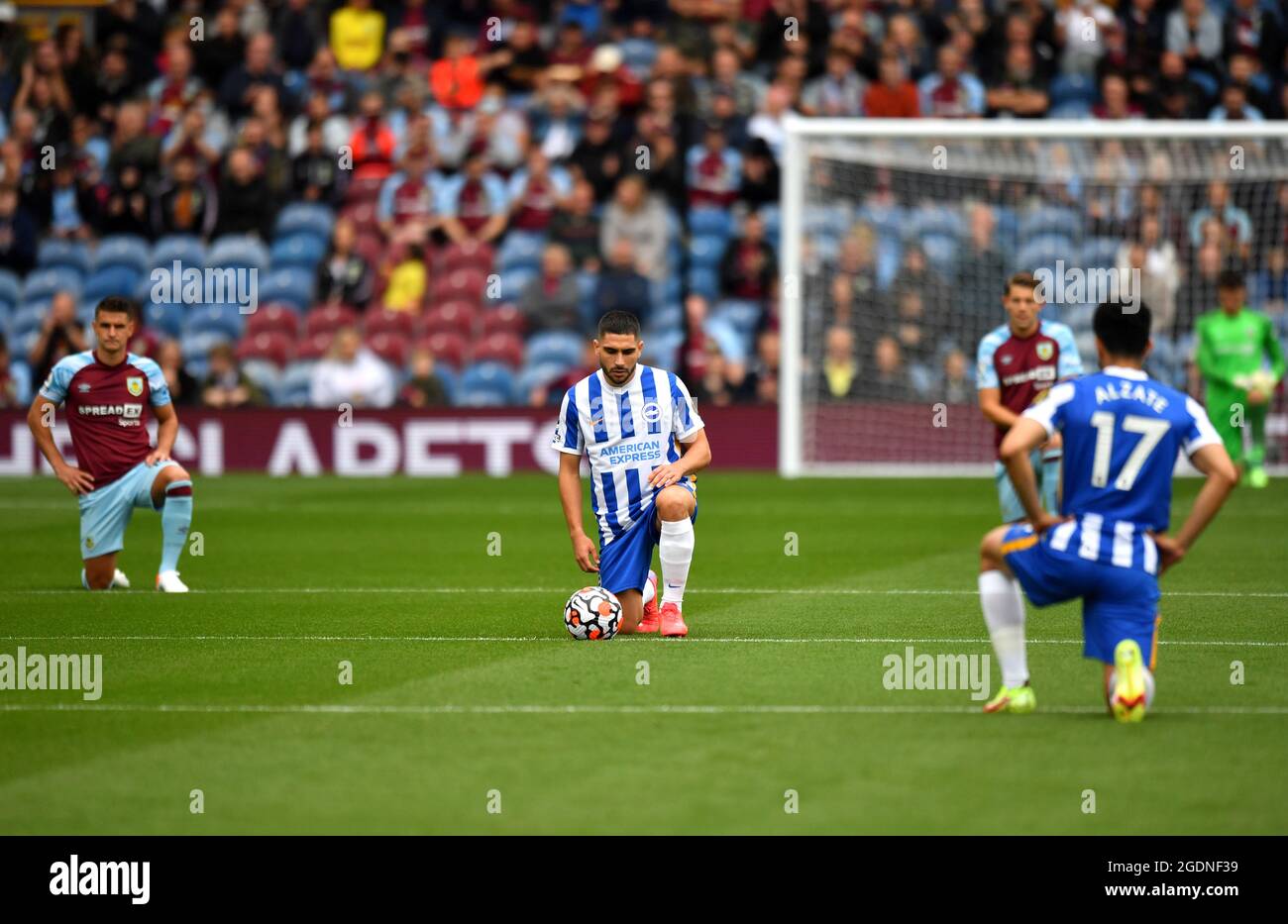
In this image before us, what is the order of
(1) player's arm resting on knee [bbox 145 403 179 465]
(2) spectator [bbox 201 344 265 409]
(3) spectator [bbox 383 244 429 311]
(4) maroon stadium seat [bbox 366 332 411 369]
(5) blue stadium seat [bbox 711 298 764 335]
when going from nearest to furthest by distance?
(1) player's arm resting on knee [bbox 145 403 179 465]
(2) spectator [bbox 201 344 265 409]
(4) maroon stadium seat [bbox 366 332 411 369]
(5) blue stadium seat [bbox 711 298 764 335]
(3) spectator [bbox 383 244 429 311]

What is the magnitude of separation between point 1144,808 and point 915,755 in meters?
0.96

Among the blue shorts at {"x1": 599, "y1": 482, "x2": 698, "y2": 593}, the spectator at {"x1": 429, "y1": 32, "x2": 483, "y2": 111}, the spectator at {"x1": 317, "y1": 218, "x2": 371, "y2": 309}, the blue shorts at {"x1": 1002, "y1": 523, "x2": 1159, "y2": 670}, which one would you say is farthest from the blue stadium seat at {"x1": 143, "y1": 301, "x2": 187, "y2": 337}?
the blue shorts at {"x1": 1002, "y1": 523, "x2": 1159, "y2": 670}

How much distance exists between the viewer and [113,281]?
22.9 meters

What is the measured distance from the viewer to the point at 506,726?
700cm

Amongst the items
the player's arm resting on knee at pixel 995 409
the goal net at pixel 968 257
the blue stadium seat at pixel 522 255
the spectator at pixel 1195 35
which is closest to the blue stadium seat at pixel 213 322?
the blue stadium seat at pixel 522 255

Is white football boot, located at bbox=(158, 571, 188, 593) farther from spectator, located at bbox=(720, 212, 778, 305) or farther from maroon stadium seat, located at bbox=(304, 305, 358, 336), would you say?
spectator, located at bbox=(720, 212, 778, 305)

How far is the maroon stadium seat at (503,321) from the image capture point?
869 inches

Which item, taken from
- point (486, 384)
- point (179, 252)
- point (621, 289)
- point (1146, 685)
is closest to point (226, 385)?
point (179, 252)

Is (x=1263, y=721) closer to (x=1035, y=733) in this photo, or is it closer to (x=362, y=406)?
(x=1035, y=733)

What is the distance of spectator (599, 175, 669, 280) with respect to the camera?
22328mm

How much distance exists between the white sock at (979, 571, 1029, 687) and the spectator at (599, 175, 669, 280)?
15400 millimetres

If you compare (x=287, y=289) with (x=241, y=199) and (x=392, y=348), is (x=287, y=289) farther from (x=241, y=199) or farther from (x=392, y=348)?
(x=392, y=348)

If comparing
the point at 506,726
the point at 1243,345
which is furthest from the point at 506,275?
the point at 506,726
